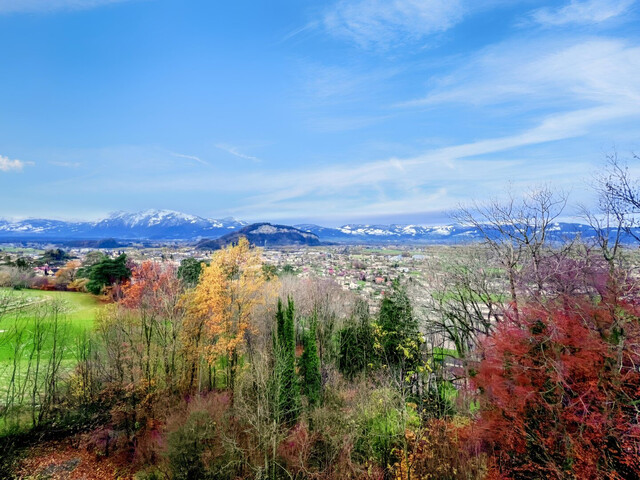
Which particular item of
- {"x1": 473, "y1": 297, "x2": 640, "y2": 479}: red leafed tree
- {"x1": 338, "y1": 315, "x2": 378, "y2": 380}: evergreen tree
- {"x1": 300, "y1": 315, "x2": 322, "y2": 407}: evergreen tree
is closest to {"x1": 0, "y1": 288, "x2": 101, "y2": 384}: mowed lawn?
{"x1": 300, "y1": 315, "x2": 322, "y2": 407}: evergreen tree

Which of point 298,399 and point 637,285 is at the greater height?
point 637,285

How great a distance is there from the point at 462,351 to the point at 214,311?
17977 millimetres

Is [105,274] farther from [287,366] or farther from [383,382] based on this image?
[383,382]

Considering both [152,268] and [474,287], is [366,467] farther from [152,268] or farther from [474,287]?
[152,268]

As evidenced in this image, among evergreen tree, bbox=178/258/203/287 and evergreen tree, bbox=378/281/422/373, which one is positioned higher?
evergreen tree, bbox=178/258/203/287

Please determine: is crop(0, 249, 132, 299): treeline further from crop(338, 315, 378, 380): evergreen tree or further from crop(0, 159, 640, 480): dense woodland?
crop(338, 315, 378, 380): evergreen tree

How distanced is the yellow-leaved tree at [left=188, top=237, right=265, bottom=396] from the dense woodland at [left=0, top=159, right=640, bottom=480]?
110 millimetres

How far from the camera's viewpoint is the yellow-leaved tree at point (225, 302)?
21719 millimetres

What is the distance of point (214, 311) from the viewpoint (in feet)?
72.5

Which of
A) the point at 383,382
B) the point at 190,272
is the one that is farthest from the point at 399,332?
the point at 190,272

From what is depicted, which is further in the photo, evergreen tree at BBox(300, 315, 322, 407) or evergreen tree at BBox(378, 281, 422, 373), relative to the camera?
evergreen tree at BBox(378, 281, 422, 373)

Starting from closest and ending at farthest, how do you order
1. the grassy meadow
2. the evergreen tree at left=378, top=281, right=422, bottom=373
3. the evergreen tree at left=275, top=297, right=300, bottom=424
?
the evergreen tree at left=275, top=297, right=300, bottom=424
the grassy meadow
the evergreen tree at left=378, top=281, right=422, bottom=373

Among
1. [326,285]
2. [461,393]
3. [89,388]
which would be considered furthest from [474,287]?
[89,388]

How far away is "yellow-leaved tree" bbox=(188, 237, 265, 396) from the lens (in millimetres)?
21719
